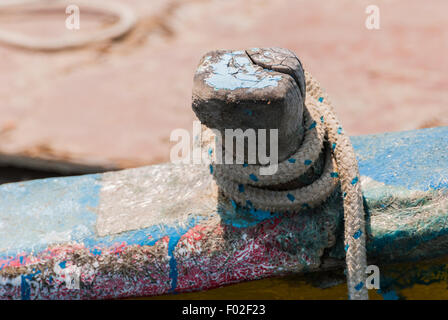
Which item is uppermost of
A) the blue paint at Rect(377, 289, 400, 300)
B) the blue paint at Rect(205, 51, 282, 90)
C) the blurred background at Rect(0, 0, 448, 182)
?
the blurred background at Rect(0, 0, 448, 182)

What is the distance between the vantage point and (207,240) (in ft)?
4.23

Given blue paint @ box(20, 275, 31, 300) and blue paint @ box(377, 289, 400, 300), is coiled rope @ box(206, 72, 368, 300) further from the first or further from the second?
blue paint @ box(20, 275, 31, 300)

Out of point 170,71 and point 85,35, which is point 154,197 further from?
point 85,35

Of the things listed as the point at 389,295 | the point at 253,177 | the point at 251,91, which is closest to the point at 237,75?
the point at 251,91

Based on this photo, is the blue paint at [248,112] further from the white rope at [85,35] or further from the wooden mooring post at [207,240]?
the white rope at [85,35]

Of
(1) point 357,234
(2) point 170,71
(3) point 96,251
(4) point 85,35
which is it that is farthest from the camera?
(4) point 85,35

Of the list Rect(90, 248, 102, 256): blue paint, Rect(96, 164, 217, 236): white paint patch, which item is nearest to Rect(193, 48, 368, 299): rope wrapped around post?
Rect(96, 164, 217, 236): white paint patch

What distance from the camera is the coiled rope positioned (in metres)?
1.19

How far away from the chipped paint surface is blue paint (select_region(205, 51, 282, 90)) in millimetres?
312

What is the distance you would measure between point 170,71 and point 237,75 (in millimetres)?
2545

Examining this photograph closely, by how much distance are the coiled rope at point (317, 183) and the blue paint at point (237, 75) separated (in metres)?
0.19

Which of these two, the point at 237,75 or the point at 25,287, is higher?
the point at 237,75
